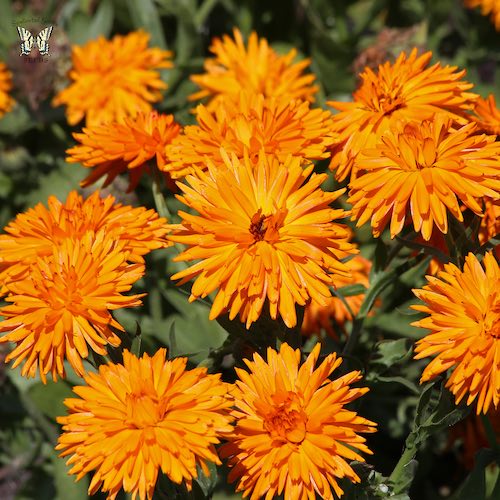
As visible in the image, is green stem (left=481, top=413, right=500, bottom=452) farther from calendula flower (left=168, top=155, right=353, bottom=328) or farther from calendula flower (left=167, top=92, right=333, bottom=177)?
calendula flower (left=167, top=92, right=333, bottom=177)

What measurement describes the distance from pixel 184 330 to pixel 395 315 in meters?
0.52

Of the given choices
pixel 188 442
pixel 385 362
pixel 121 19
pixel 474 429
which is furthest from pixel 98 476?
pixel 121 19

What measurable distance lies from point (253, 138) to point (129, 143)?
0.25 metres

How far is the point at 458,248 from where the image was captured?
1.38 m

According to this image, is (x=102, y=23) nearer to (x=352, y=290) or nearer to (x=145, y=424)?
(x=352, y=290)

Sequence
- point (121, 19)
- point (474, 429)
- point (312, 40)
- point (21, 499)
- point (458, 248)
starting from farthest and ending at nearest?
point (121, 19)
point (312, 40)
point (21, 499)
point (474, 429)
point (458, 248)

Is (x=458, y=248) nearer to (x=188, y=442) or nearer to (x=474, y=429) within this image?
(x=188, y=442)

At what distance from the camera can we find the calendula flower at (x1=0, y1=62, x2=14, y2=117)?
248cm

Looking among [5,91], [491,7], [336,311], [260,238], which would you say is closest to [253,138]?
[260,238]

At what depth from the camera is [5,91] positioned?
8.54 ft

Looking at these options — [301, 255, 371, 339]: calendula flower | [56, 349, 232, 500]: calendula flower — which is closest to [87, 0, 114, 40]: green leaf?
[301, 255, 371, 339]: calendula flower

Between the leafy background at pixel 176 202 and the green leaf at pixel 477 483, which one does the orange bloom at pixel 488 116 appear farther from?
the green leaf at pixel 477 483

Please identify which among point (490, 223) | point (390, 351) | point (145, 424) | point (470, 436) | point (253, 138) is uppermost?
point (253, 138)

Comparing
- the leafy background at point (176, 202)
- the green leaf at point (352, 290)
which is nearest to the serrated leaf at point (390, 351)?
the leafy background at point (176, 202)
